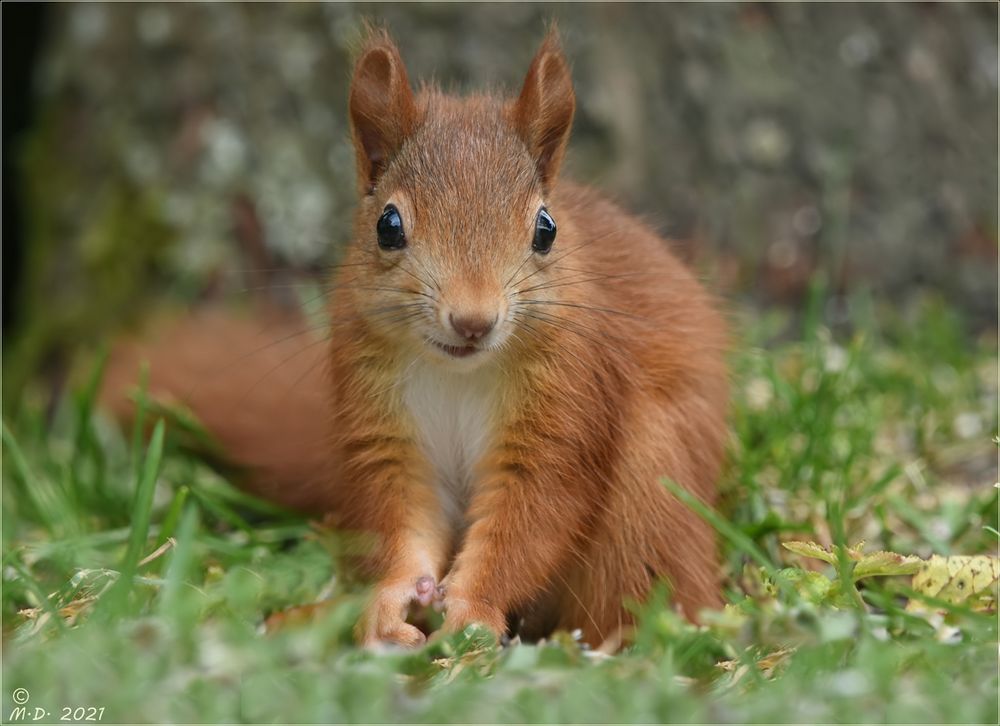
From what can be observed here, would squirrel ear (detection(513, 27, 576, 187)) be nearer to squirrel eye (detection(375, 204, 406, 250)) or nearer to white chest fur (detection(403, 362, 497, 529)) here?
squirrel eye (detection(375, 204, 406, 250))

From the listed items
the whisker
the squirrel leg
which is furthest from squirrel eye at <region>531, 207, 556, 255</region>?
the squirrel leg

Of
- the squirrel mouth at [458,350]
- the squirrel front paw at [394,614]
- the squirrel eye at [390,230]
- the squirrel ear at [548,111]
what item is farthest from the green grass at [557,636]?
the squirrel ear at [548,111]

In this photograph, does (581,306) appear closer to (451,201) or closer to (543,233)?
(543,233)

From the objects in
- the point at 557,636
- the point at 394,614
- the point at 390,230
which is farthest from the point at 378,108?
the point at 557,636

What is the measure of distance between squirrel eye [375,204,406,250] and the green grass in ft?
2.29

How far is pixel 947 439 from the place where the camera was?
3.67 meters

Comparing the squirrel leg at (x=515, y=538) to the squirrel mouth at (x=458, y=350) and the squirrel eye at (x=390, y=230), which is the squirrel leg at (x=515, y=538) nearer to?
the squirrel mouth at (x=458, y=350)

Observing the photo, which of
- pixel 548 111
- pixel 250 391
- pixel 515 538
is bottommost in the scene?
pixel 515 538

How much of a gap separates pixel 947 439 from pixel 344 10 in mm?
2636

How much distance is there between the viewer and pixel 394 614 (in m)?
2.49

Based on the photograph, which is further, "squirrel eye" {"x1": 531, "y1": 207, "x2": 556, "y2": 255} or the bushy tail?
the bushy tail

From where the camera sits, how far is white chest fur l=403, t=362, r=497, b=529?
2.69 meters

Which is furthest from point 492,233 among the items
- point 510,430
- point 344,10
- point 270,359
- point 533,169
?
point 344,10

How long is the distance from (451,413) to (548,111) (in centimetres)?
75
